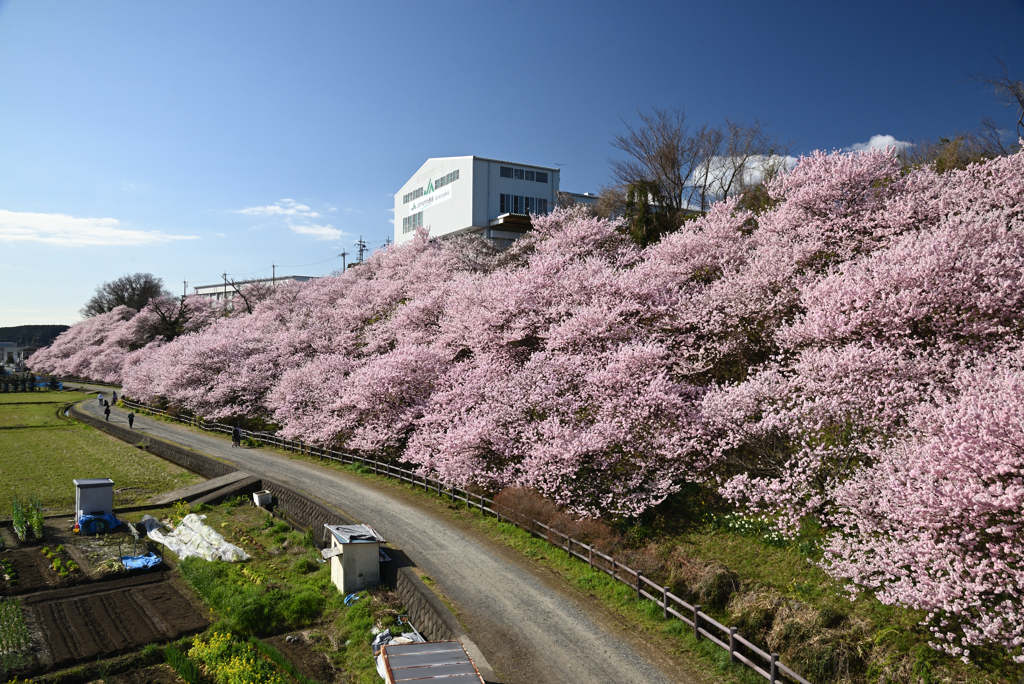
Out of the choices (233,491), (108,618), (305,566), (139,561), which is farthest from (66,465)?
(305,566)

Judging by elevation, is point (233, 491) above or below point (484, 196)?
below

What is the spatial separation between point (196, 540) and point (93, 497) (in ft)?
16.1

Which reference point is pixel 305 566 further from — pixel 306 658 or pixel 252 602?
pixel 306 658

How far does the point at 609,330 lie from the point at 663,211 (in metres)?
15.4

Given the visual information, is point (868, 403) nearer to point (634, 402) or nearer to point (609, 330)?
point (634, 402)

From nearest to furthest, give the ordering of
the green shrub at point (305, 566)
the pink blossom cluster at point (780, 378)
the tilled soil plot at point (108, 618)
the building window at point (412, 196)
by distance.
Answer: the pink blossom cluster at point (780, 378) < the tilled soil plot at point (108, 618) < the green shrub at point (305, 566) < the building window at point (412, 196)

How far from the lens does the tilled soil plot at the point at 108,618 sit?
11922mm

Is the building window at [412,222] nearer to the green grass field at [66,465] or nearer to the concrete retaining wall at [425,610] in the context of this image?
the green grass field at [66,465]

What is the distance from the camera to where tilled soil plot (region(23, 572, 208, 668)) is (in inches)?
469

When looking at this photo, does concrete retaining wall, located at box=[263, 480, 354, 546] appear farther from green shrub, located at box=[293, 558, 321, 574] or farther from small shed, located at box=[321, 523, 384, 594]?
small shed, located at box=[321, 523, 384, 594]

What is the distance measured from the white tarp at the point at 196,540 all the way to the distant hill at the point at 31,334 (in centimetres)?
15276

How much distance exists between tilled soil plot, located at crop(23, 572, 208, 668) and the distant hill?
15734cm

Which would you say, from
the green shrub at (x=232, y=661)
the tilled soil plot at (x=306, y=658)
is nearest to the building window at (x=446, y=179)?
the tilled soil plot at (x=306, y=658)

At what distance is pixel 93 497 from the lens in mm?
19750
